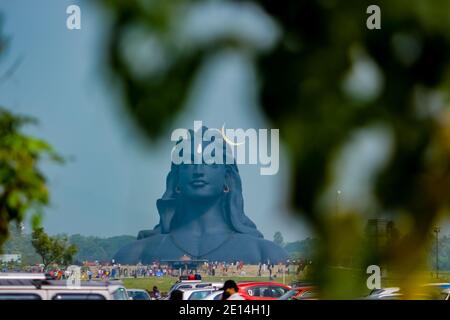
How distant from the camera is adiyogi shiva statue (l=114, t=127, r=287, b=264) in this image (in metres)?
3.98

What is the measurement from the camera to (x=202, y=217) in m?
4.02

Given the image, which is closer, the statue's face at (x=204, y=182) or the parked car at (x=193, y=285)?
the statue's face at (x=204, y=182)

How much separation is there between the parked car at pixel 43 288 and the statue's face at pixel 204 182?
0.73m

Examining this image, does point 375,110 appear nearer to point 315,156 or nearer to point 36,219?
point 315,156

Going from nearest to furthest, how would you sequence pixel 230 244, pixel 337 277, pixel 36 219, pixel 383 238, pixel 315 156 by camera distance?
pixel 315 156 → pixel 337 277 → pixel 383 238 → pixel 36 219 → pixel 230 244

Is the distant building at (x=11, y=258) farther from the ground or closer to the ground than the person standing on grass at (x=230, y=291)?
farther from the ground

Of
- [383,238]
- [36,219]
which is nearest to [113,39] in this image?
[383,238]

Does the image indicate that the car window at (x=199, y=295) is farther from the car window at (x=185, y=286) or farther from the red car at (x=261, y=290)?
the red car at (x=261, y=290)

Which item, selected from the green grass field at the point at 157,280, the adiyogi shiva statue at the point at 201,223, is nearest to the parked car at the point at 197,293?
the green grass field at the point at 157,280

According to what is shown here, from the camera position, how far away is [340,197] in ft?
4.93

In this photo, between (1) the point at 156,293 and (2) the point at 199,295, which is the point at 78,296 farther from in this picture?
(2) the point at 199,295

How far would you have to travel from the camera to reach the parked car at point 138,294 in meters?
4.33

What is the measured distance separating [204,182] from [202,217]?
8.5 inches

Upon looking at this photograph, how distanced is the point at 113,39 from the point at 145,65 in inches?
3.7
